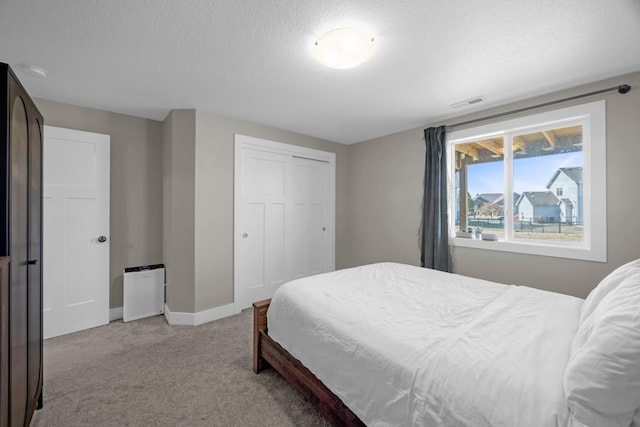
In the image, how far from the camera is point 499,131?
2877mm

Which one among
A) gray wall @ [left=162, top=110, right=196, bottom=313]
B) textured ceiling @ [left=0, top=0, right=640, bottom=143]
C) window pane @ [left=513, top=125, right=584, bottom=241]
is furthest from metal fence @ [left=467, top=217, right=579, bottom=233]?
gray wall @ [left=162, top=110, right=196, bottom=313]

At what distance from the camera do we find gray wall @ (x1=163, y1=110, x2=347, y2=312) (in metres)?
2.98

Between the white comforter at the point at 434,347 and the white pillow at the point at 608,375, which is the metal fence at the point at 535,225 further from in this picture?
the white pillow at the point at 608,375

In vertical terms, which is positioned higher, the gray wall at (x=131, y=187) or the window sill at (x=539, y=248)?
the gray wall at (x=131, y=187)

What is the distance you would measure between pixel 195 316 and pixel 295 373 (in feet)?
5.62

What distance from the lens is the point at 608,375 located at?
31.6 inches

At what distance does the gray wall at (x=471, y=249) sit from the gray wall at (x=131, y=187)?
2.84 metres

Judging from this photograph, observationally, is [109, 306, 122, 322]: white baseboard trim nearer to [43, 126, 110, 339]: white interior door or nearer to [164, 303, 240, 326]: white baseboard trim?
[43, 126, 110, 339]: white interior door

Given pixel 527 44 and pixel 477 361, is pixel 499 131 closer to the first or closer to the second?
pixel 527 44

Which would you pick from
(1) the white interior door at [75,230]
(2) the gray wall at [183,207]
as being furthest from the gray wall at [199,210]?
(1) the white interior door at [75,230]

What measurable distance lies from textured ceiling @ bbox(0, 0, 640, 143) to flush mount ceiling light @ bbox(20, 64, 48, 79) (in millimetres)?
57

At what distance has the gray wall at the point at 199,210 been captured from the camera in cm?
298

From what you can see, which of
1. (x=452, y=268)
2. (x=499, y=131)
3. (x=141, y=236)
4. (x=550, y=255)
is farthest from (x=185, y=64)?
(x=550, y=255)

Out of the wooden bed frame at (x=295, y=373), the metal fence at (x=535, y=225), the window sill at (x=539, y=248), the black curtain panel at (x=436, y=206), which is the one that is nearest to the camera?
the wooden bed frame at (x=295, y=373)
